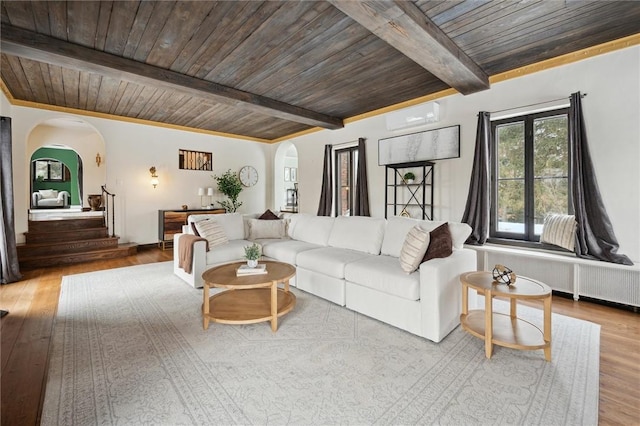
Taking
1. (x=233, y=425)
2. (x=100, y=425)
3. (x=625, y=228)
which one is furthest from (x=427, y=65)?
(x=100, y=425)

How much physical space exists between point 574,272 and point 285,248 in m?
3.39

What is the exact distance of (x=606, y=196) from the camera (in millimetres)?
3086

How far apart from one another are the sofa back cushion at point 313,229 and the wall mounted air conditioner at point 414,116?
6.87ft

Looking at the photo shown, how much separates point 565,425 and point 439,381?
61 centimetres

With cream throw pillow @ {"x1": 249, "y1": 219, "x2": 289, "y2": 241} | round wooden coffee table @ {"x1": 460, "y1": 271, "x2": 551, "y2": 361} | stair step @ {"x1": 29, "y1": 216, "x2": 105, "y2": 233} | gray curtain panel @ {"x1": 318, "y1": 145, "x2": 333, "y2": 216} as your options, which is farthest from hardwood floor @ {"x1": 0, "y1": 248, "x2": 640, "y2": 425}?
gray curtain panel @ {"x1": 318, "y1": 145, "x2": 333, "y2": 216}

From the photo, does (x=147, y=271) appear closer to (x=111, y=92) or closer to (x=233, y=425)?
(x=111, y=92)

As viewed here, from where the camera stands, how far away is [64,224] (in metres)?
5.70

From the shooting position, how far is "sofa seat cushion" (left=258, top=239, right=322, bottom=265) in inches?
145

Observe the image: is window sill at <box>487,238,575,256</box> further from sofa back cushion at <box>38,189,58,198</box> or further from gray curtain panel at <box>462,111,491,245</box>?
sofa back cushion at <box>38,189,58,198</box>

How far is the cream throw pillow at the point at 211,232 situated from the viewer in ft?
12.7

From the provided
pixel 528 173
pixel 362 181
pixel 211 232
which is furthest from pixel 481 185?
pixel 211 232

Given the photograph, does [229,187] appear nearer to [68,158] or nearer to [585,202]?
[68,158]

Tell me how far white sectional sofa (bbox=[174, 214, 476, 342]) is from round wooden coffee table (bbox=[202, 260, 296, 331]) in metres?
0.56

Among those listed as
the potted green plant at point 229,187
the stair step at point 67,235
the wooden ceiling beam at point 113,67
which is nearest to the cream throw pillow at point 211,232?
the wooden ceiling beam at point 113,67
